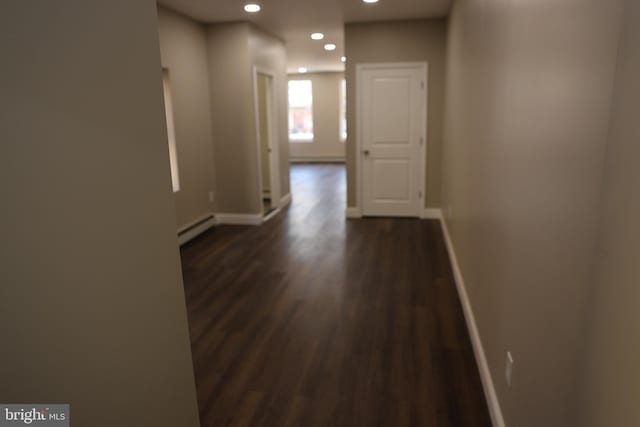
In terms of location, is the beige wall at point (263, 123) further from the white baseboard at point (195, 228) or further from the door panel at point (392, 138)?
the door panel at point (392, 138)

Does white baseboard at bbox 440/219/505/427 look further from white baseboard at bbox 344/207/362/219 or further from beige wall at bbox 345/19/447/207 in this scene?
beige wall at bbox 345/19/447/207

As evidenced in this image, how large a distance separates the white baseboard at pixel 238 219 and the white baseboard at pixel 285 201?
3.29ft

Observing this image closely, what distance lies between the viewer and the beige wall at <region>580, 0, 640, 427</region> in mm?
929

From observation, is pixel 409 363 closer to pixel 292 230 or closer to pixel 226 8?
pixel 292 230

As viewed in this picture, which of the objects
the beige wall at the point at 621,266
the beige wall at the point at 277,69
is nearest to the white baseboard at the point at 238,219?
the beige wall at the point at 277,69

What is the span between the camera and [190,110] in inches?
215

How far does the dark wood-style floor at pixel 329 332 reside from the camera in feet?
7.76

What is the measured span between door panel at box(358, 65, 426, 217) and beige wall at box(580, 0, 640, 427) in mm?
5201

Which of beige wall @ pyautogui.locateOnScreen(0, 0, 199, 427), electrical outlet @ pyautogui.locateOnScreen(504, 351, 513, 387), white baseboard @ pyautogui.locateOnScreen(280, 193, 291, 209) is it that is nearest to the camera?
beige wall @ pyautogui.locateOnScreen(0, 0, 199, 427)

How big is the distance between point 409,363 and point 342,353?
42cm

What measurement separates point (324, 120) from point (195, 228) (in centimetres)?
769

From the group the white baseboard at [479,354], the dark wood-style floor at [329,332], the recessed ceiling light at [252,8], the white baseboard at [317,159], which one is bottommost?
the dark wood-style floor at [329,332]

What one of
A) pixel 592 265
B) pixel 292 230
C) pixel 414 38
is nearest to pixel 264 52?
pixel 414 38

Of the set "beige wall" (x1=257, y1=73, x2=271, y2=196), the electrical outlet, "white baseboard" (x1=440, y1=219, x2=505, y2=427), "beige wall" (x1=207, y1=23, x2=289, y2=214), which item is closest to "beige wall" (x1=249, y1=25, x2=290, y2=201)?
"beige wall" (x1=207, y1=23, x2=289, y2=214)
